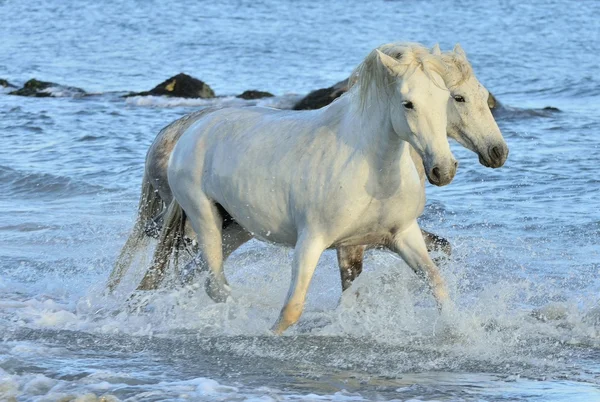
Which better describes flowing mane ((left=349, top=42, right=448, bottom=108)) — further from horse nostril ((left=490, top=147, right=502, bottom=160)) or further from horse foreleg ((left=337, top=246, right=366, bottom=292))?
horse foreleg ((left=337, top=246, right=366, bottom=292))

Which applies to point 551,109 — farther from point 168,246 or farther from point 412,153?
point 412,153

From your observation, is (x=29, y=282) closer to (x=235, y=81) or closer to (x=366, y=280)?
(x=366, y=280)

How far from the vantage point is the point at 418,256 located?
5496 mm

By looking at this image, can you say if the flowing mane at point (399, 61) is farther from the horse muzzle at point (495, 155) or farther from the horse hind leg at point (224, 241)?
the horse hind leg at point (224, 241)

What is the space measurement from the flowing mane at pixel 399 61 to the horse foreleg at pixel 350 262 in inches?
39.3

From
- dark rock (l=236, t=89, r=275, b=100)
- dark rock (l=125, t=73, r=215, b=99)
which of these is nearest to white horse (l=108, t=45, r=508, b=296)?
dark rock (l=236, t=89, r=275, b=100)

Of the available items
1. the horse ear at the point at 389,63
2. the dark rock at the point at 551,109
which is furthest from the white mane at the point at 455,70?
the dark rock at the point at 551,109

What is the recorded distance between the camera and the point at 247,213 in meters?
5.73

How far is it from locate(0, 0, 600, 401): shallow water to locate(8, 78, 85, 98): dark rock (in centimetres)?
61

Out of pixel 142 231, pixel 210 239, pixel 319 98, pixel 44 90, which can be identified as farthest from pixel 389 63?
pixel 44 90

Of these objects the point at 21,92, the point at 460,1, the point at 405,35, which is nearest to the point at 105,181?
the point at 21,92

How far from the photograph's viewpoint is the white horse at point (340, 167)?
15.9 ft

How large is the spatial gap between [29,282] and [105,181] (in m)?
4.41

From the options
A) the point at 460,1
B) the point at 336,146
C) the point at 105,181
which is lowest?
the point at 460,1
